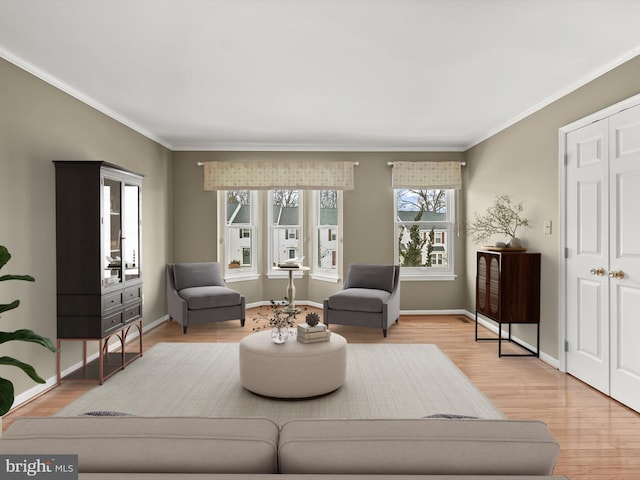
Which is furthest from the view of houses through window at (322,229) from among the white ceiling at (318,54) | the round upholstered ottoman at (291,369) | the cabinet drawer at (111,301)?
the round upholstered ottoman at (291,369)

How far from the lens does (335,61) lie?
3246mm

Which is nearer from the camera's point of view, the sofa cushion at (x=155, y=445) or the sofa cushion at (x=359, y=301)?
the sofa cushion at (x=155, y=445)

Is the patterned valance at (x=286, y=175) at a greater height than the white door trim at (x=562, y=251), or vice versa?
the patterned valance at (x=286, y=175)

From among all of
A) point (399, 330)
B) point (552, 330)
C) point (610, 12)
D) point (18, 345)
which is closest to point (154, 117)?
point (18, 345)

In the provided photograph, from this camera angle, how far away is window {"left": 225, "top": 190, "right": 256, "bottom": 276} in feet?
22.3

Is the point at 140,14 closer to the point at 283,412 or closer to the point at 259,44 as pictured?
the point at 259,44

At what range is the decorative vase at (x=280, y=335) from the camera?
3504mm

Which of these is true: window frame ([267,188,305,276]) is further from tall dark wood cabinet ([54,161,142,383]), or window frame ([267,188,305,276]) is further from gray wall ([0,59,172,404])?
tall dark wood cabinet ([54,161,142,383])

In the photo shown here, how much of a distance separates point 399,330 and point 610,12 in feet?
13.1

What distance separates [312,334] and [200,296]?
7.56 feet

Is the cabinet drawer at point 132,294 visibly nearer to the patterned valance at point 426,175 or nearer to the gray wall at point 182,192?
the gray wall at point 182,192

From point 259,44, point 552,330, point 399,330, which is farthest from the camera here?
point 399,330

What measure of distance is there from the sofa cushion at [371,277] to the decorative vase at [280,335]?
228cm

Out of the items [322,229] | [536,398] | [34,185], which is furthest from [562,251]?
[34,185]
